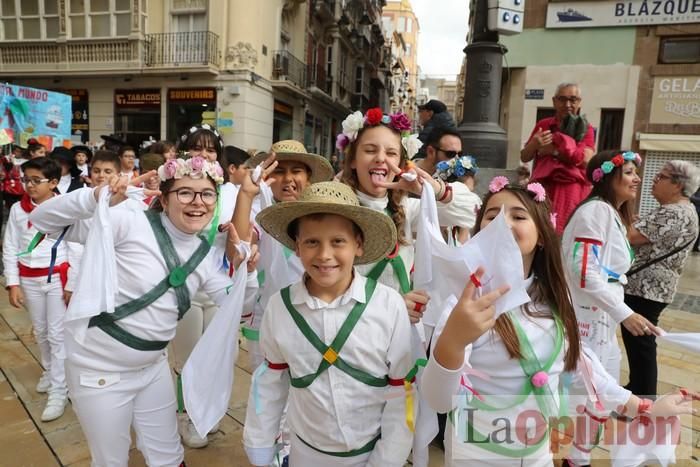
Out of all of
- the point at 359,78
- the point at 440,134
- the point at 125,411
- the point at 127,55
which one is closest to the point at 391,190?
the point at 440,134

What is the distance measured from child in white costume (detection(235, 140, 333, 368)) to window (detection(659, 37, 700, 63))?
44.7 feet

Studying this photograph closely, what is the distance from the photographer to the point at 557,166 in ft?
12.5

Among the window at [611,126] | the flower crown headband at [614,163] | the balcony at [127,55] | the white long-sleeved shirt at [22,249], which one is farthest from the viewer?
the balcony at [127,55]

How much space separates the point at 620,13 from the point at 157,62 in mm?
14383

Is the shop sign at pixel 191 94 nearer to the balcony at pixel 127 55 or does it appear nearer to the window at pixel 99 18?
the balcony at pixel 127 55

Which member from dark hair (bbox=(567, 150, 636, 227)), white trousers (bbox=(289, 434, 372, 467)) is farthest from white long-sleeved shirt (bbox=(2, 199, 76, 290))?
dark hair (bbox=(567, 150, 636, 227))

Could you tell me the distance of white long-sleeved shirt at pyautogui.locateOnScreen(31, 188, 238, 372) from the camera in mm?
1997

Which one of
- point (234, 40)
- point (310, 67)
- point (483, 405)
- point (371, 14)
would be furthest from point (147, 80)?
point (371, 14)

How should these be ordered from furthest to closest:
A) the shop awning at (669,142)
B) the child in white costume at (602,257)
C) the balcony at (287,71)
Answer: the balcony at (287,71) < the shop awning at (669,142) < the child in white costume at (602,257)

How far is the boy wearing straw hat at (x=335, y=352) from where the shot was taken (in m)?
1.67

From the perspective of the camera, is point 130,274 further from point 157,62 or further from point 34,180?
point 157,62

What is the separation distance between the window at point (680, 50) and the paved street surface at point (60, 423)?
442 inches

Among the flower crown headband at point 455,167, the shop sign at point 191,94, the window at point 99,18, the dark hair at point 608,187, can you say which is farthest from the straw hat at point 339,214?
the window at point 99,18

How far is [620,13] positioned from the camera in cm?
1227
